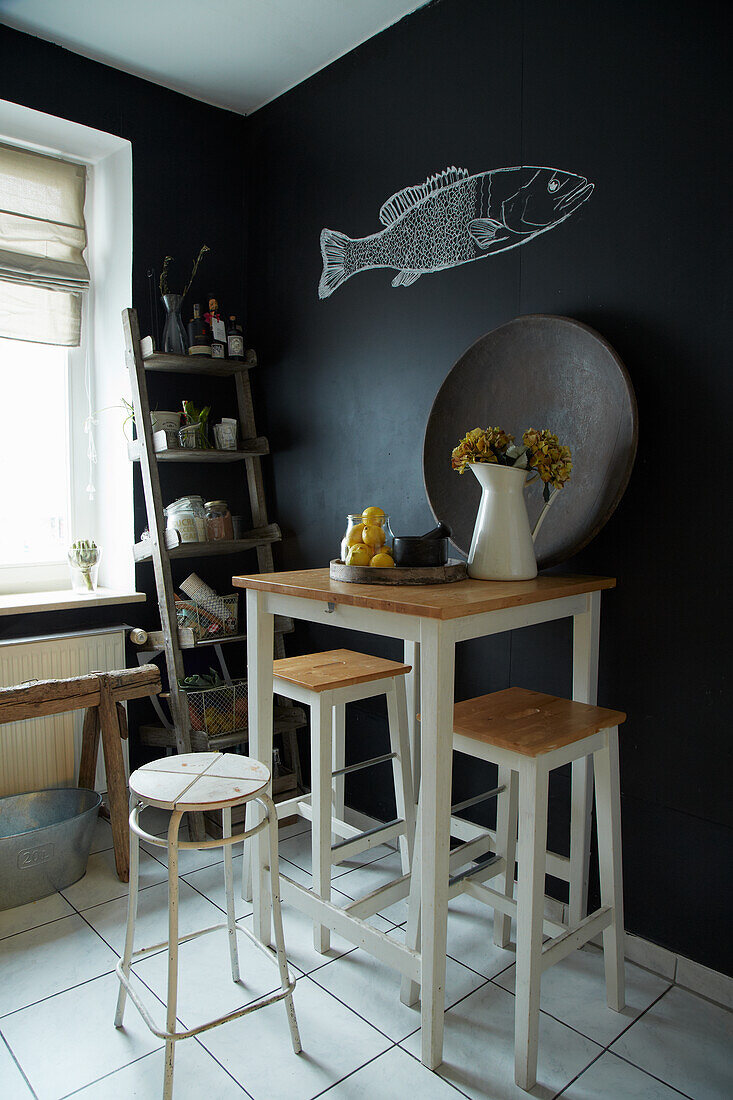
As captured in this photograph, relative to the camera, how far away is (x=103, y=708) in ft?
8.04

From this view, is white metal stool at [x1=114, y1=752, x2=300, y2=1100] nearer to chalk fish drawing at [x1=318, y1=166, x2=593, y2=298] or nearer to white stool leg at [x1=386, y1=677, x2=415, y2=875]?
white stool leg at [x1=386, y1=677, x2=415, y2=875]

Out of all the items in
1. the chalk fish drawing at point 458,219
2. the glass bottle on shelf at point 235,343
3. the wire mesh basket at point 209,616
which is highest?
the chalk fish drawing at point 458,219

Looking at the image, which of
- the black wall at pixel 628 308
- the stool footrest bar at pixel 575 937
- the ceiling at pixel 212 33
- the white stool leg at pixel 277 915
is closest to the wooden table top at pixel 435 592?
the black wall at pixel 628 308

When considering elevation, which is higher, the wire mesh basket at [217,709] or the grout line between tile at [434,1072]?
the wire mesh basket at [217,709]

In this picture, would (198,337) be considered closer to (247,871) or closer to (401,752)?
(401,752)

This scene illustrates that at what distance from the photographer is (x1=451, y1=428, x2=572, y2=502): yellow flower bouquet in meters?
1.80

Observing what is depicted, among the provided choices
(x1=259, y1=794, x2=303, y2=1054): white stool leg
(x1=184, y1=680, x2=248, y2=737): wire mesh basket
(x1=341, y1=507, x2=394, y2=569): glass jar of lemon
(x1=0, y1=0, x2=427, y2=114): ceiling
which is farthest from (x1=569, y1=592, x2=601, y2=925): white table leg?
(x1=0, y1=0, x2=427, y2=114): ceiling

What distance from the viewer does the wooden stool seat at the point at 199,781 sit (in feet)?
4.71

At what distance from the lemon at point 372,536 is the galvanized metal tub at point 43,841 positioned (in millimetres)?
1339

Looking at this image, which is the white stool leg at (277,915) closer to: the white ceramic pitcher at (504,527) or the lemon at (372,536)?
the lemon at (372,536)

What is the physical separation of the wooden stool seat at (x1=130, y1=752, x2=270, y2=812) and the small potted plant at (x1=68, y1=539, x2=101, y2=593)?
4.86 ft

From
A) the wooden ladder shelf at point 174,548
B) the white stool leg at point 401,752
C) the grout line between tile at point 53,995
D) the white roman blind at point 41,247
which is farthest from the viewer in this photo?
the white roman blind at point 41,247

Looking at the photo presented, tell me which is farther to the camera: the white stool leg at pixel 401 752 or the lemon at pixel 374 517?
the white stool leg at pixel 401 752

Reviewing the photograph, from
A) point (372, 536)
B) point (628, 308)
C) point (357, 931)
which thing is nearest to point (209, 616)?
point (372, 536)
